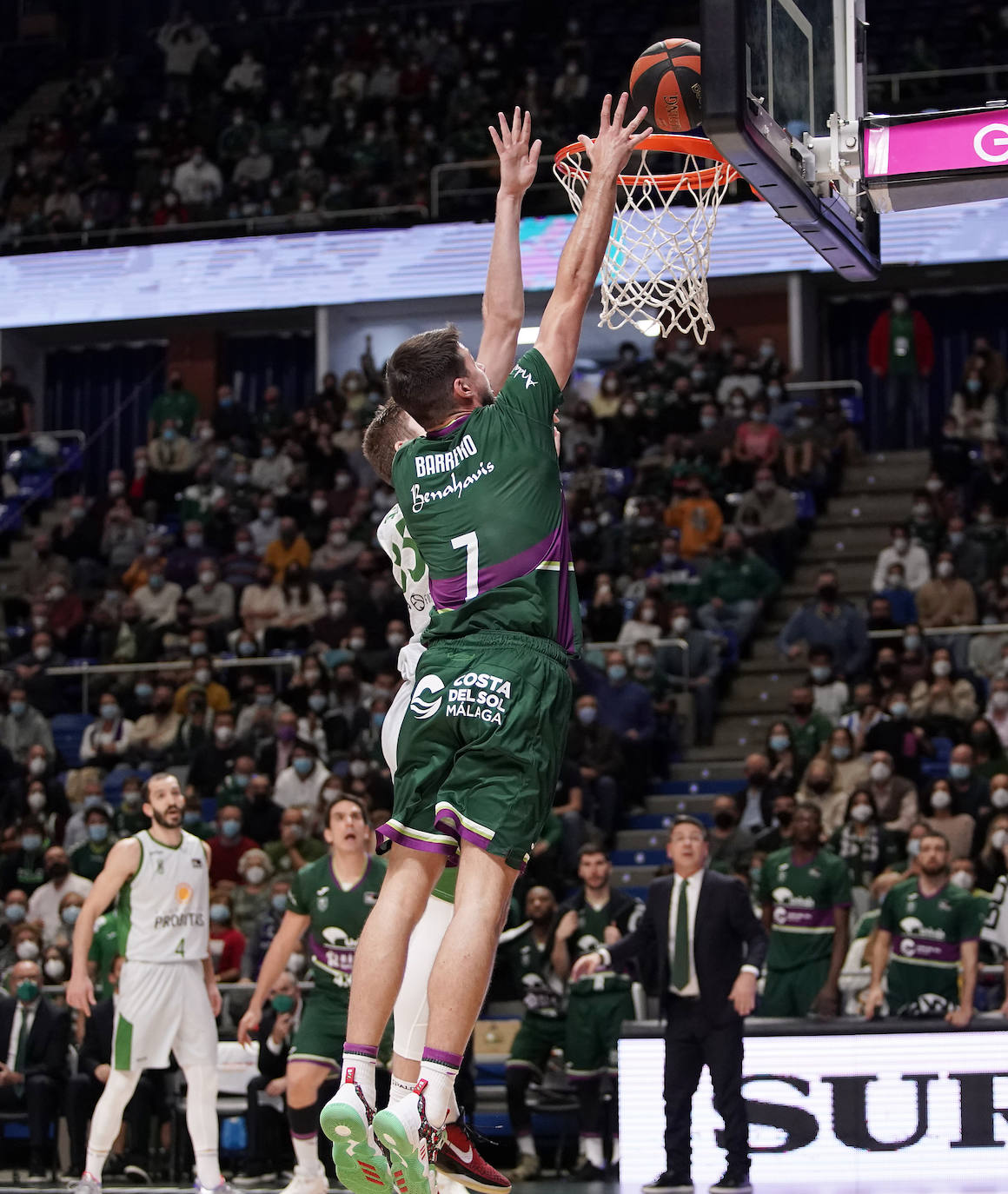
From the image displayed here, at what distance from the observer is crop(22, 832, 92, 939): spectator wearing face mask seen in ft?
52.2

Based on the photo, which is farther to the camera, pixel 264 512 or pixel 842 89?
pixel 264 512

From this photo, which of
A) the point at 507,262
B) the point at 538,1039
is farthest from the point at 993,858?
the point at 507,262

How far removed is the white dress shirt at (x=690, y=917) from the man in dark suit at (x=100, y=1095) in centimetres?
393

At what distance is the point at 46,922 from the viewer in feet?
52.0

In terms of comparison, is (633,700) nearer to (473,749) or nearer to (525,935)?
(525,935)

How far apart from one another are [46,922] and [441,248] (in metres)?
11.6

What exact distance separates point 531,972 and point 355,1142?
836 cm

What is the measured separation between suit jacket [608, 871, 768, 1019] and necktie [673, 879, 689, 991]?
0.19ft

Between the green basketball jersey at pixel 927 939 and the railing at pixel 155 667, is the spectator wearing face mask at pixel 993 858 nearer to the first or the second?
the green basketball jersey at pixel 927 939

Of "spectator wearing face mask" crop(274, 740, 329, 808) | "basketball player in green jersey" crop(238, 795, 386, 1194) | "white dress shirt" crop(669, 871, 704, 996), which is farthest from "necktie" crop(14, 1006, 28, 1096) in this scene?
"white dress shirt" crop(669, 871, 704, 996)

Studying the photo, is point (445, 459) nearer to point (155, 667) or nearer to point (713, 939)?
point (713, 939)

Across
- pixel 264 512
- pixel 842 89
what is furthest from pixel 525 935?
pixel 264 512

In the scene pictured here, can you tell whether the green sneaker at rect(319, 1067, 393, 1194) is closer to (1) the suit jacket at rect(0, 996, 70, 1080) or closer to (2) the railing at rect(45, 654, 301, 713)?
(1) the suit jacket at rect(0, 996, 70, 1080)

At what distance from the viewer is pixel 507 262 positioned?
602 centimetres
